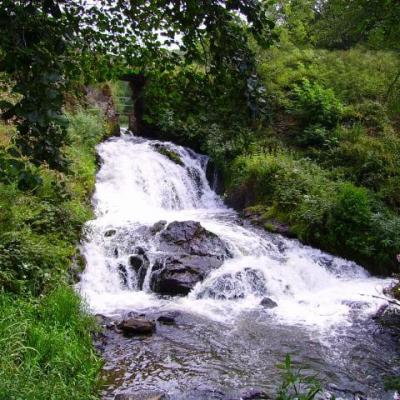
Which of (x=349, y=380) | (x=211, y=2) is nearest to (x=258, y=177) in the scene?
(x=349, y=380)

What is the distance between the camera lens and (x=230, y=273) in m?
8.62

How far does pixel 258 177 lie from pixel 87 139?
17.4 ft

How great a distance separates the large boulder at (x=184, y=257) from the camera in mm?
8281

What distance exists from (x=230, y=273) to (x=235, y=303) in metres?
0.71

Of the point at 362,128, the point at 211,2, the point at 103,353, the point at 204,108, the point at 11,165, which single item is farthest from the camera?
the point at 362,128

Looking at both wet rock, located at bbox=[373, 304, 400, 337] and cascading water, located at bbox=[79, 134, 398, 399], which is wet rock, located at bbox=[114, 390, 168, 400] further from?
wet rock, located at bbox=[373, 304, 400, 337]

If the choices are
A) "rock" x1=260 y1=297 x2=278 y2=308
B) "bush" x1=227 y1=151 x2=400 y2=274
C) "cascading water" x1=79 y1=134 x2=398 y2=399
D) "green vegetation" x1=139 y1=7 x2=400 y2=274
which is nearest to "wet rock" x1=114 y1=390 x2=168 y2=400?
"cascading water" x1=79 y1=134 x2=398 y2=399

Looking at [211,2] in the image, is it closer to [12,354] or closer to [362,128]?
[12,354]

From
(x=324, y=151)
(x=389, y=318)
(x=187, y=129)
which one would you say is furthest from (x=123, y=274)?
(x=324, y=151)

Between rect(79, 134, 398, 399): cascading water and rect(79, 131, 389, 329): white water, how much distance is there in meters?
0.02

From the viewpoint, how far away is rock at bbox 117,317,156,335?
6.52 metres

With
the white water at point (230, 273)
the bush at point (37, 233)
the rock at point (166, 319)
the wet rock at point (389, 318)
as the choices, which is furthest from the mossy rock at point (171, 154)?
the wet rock at point (389, 318)

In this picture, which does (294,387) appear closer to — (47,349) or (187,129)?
(47,349)

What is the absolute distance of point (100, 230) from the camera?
9.62 meters
